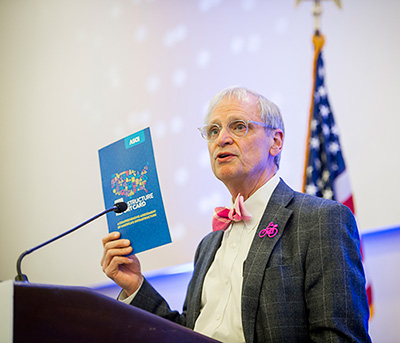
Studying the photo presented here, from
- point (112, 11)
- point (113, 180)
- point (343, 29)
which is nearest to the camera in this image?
point (113, 180)

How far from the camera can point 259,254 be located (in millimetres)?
1588

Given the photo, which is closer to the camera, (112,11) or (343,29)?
(343,29)

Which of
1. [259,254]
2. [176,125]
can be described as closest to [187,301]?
[259,254]

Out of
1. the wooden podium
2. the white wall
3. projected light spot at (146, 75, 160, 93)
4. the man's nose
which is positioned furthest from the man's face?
projected light spot at (146, 75, 160, 93)

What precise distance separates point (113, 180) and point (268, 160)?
614mm

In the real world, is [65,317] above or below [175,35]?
below

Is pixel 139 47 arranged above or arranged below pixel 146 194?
above

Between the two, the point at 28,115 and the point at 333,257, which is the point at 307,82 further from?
the point at 28,115

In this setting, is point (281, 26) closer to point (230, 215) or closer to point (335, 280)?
point (230, 215)

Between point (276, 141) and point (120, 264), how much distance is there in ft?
2.49

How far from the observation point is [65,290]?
1.00 m

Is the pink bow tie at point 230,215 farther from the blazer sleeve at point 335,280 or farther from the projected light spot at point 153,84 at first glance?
the projected light spot at point 153,84

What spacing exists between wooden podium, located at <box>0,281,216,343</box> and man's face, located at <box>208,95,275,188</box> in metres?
0.83

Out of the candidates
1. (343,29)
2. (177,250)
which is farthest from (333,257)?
(343,29)
